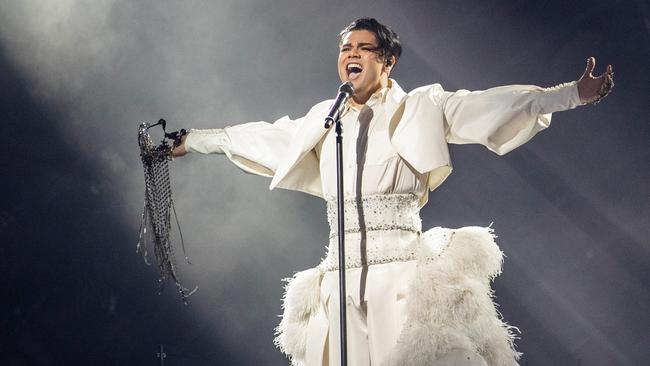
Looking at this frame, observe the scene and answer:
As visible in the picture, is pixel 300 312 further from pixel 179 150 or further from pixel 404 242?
pixel 179 150

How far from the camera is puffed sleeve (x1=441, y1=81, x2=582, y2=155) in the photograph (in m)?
1.88

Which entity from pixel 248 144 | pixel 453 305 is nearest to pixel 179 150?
pixel 248 144

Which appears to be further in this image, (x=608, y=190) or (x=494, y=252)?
(x=608, y=190)

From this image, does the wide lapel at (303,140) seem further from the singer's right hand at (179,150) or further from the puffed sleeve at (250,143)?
the singer's right hand at (179,150)

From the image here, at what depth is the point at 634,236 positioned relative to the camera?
13.3 ft

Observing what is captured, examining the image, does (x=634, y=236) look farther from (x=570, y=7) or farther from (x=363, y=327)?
(x=363, y=327)

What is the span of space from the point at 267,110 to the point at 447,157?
233cm

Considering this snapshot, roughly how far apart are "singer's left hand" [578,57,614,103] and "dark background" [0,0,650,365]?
224 cm

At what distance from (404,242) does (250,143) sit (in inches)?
26.9

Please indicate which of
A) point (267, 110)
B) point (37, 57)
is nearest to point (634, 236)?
point (267, 110)

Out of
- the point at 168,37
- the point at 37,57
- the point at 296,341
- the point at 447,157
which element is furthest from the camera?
the point at 168,37

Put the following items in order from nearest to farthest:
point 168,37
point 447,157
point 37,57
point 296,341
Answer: point 447,157, point 296,341, point 37,57, point 168,37

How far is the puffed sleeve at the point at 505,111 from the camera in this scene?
6.18 ft

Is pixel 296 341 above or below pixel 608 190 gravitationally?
below
